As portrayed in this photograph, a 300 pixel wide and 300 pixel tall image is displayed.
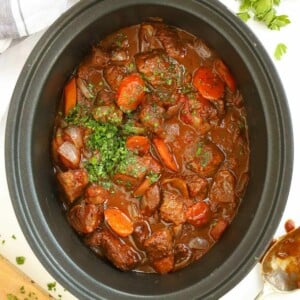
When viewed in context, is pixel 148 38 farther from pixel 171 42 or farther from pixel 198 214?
pixel 198 214

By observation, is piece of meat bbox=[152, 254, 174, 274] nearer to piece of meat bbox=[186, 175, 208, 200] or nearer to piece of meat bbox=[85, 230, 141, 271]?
piece of meat bbox=[85, 230, 141, 271]

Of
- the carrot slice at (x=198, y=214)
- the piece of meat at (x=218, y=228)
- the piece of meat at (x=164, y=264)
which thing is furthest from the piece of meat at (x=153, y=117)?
the piece of meat at (x=164, y=264)

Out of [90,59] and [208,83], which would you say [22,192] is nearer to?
[90,59]

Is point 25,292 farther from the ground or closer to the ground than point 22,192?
Answer: closer to the ground

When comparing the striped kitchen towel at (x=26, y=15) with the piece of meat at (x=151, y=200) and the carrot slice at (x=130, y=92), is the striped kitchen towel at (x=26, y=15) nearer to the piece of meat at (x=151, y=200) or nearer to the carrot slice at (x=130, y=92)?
the carrot slice at (x=130, y=92)

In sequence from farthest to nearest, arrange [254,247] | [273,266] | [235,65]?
[273,266], [235,65], [254,247]

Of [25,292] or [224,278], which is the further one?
[25,292]

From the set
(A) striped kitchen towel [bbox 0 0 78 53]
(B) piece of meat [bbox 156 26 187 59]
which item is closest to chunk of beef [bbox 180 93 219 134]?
(B) piece of meat [bbox 156 26 187 59]

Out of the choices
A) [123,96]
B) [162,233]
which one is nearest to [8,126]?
[123,96]
